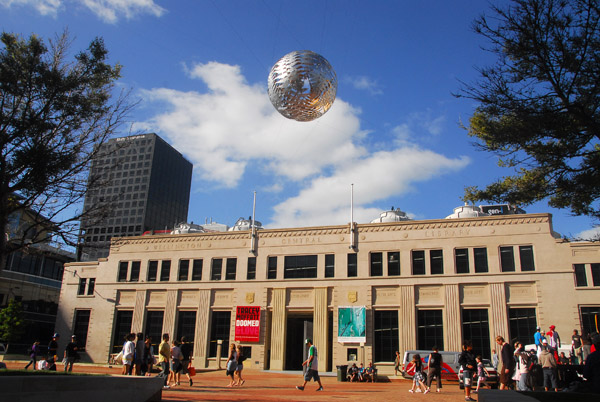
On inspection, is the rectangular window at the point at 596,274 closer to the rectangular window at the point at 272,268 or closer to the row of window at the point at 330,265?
the row of window at the point at 330,265

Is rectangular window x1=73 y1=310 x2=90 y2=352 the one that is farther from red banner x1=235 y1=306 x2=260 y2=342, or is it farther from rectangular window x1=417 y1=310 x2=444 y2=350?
rectangular window x1=417 y1=310 x2=444 y2=350

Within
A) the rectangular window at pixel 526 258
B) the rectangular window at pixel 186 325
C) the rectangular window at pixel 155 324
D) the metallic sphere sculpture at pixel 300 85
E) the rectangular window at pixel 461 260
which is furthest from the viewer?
the rectangular window at pixel 155 324

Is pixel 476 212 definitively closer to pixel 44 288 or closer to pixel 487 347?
pixel 487 347

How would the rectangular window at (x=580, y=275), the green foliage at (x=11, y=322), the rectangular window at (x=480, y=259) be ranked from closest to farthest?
the rectangular window at (x=580, y=275)
the rectangular window at (x=480, y=259)
the green foliage at (x=11, y=322)

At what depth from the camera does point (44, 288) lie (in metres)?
58.1

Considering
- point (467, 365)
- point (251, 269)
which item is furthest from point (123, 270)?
point (467, 365)

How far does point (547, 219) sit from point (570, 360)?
15.4m

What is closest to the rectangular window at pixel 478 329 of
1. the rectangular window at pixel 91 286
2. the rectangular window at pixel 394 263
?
the rectangular window at pixel 394 263

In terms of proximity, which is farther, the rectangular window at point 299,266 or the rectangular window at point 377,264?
the rectangular window at point 299,266

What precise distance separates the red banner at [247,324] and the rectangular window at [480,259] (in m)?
17.8

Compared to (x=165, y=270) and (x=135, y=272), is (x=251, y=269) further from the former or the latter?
(x=135, y=272)

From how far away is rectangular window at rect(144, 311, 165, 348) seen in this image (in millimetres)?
43438

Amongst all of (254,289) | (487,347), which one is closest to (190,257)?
(254,289)

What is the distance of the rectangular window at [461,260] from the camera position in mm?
37031
